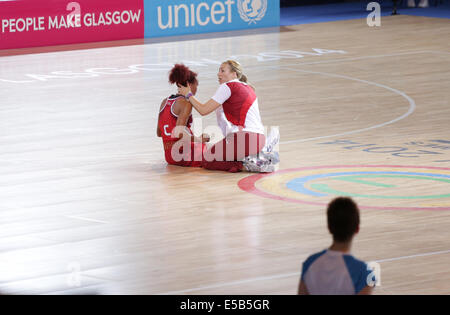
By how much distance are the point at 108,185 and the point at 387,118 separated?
500 centimetres

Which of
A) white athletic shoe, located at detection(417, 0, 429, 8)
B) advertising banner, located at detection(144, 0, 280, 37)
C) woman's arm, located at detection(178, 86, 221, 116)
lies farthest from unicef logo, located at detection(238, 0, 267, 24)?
woman's arm, located at detection(178, 86, 221, 116)

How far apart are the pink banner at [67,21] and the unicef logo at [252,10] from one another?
9.07ft

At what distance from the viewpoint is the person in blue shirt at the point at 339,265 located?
188 inches

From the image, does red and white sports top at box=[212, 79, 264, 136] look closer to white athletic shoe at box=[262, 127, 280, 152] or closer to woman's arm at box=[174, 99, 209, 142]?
white athletic shoe at box=[262, 127, 280, 152]

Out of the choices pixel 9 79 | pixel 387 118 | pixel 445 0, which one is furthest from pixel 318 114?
pixel 445 0

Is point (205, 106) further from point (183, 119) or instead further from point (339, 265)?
point (339, 265)

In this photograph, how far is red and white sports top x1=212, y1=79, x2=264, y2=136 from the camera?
35.5 ft

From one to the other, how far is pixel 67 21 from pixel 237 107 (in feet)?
40.5

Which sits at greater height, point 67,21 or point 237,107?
point 67,21

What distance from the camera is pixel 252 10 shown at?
2512cm

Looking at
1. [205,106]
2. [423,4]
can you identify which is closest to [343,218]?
[205,106]

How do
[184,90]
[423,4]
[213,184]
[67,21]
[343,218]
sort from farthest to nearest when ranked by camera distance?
[423,4]
[67,21]
[184,90]
[213,184]
[343,218]

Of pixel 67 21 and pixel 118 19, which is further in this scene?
pixel 118 19
